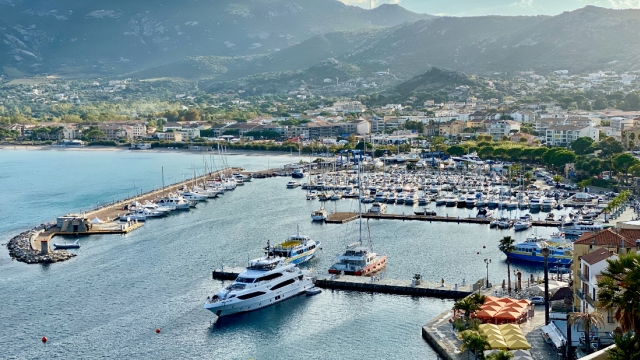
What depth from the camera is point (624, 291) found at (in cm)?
1359

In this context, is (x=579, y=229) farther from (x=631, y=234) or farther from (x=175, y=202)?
(x=175, y=202)

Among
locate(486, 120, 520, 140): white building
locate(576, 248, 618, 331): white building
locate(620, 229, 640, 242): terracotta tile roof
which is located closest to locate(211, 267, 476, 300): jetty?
locate(620, 229, 640, 242): terracotta tile roof

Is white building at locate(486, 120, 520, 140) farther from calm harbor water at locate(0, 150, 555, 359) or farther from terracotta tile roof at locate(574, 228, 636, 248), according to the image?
terracotta tile roof at locate(574, 228, 636, 248)

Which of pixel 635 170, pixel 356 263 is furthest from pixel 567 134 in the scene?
pixel 356 263

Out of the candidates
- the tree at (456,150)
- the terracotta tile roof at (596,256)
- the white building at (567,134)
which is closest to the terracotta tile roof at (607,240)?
the terracotta tile roof at (596,256)

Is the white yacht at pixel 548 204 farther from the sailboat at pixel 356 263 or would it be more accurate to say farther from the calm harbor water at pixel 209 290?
the sailboat at pixel 356 263

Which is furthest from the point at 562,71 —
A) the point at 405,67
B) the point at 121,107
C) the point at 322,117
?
the point at 121,107

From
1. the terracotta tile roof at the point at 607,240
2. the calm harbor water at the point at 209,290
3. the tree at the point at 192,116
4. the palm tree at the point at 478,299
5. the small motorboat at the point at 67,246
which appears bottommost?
the calm harbor water at the point at 209,290

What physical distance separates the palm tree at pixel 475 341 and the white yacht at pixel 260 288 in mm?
8447

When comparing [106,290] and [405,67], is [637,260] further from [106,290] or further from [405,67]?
[405,67]

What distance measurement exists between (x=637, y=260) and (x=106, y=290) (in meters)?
21.0

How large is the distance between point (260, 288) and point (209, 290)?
9.82 feet

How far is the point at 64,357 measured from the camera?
23047mm

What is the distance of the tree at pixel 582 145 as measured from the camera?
209 ft
